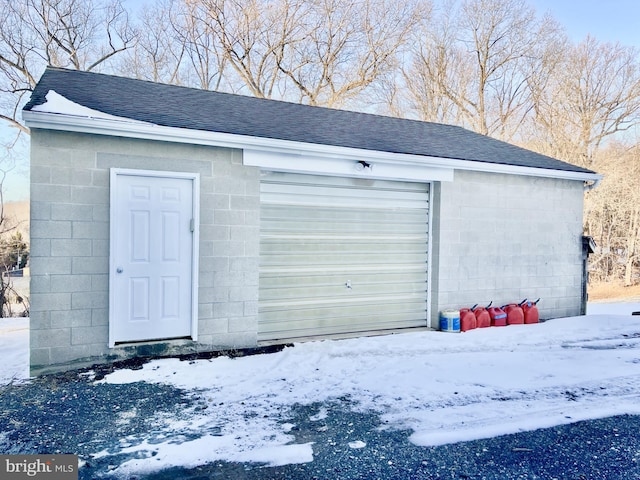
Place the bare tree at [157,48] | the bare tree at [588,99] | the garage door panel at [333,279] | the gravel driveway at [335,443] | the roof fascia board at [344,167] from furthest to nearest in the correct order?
the bare tree at [157,48] < the bare tree at [588,99] < the garage door panel at [333,279] < the roof fascia board at [344,167] < the gravel driveway at [335,443]

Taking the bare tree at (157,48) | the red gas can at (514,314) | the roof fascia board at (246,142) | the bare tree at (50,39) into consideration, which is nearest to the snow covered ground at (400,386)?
the red gas can at (514,314)

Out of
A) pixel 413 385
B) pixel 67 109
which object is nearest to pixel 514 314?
pixel 413 385

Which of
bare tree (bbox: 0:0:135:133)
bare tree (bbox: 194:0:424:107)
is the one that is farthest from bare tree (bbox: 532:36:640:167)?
bare tree (bbox: 0:0:135:133)

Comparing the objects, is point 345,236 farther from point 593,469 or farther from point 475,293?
point 593,469

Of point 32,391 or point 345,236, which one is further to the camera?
point 345,236

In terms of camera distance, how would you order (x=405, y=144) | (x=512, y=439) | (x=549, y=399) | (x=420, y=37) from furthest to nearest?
(x=420, y=37) → (x=405, y=144) → (x=549, y=399) → (x=512, y=439)

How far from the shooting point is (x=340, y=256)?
671cm

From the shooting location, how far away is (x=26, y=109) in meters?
4.58

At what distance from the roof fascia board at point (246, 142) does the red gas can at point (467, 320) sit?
2.20 meters

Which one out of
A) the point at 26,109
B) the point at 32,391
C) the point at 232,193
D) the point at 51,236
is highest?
the point at 26,109

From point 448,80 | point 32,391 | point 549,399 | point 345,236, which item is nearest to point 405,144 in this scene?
point 345,236

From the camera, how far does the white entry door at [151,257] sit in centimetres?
514

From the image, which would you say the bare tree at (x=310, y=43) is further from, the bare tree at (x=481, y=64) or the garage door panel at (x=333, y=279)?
the garage door panel at (x=333, y=279)

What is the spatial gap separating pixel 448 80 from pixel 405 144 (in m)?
16.9
